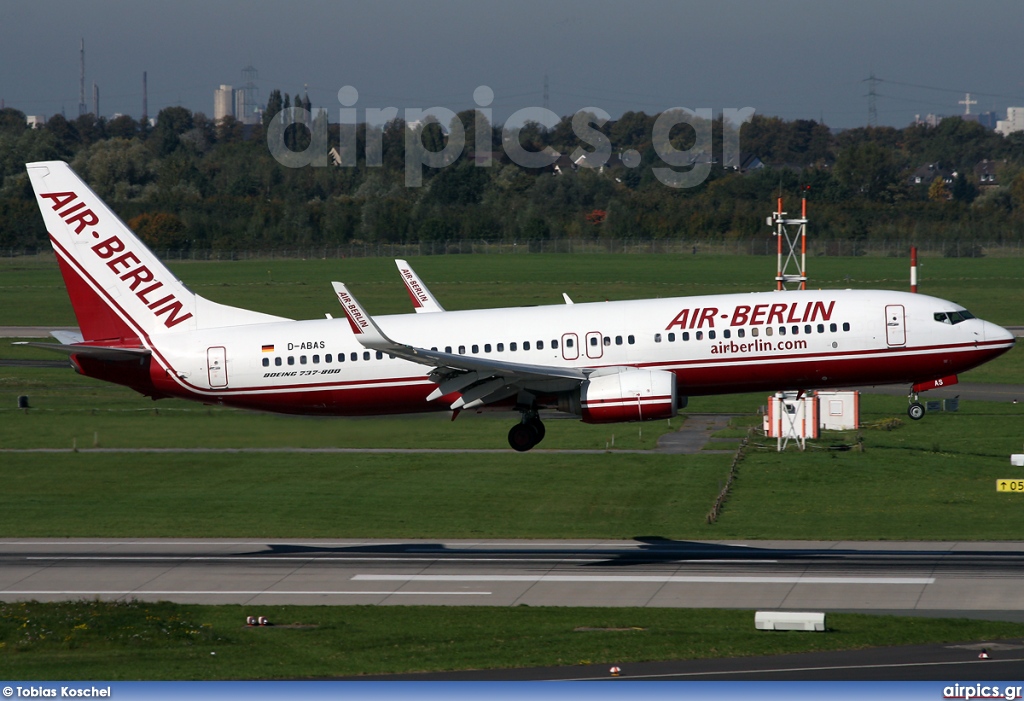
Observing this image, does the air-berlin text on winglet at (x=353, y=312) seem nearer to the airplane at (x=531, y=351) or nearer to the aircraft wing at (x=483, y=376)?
the aircraft wing at (x=483, y=376)

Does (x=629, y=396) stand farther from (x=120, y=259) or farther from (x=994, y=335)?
(x=120, y=259)

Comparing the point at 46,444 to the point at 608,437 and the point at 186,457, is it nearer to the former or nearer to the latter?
the point at 186,457

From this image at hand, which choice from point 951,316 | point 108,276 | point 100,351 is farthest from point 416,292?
point 951,316

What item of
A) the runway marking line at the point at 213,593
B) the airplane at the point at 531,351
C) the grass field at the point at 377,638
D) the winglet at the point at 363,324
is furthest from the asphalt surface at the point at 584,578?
the winglet at the point at 363,324

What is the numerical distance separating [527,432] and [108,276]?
19.1 metres

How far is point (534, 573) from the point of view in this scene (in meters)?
57.5

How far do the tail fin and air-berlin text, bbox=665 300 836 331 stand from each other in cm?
1758

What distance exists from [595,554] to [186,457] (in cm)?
3639

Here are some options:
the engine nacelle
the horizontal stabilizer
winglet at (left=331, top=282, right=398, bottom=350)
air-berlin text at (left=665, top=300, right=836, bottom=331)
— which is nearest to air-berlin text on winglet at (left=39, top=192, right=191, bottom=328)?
the horizontal stabilizer

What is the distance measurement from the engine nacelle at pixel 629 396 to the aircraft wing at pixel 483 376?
918mm

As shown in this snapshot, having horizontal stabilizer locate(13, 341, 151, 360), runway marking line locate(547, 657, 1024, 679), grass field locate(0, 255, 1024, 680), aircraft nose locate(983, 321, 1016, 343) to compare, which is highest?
aircraft nose locate(983, 321, 1016, 343)

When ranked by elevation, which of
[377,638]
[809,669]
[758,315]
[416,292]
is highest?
[416,292]

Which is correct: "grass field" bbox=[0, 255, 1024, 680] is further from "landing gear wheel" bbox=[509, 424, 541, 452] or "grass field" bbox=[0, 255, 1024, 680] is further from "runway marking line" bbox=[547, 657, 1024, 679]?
"landing gear wheel" bbox=[509, 424, 541, 452]

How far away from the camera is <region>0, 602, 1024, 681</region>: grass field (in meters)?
42.5
